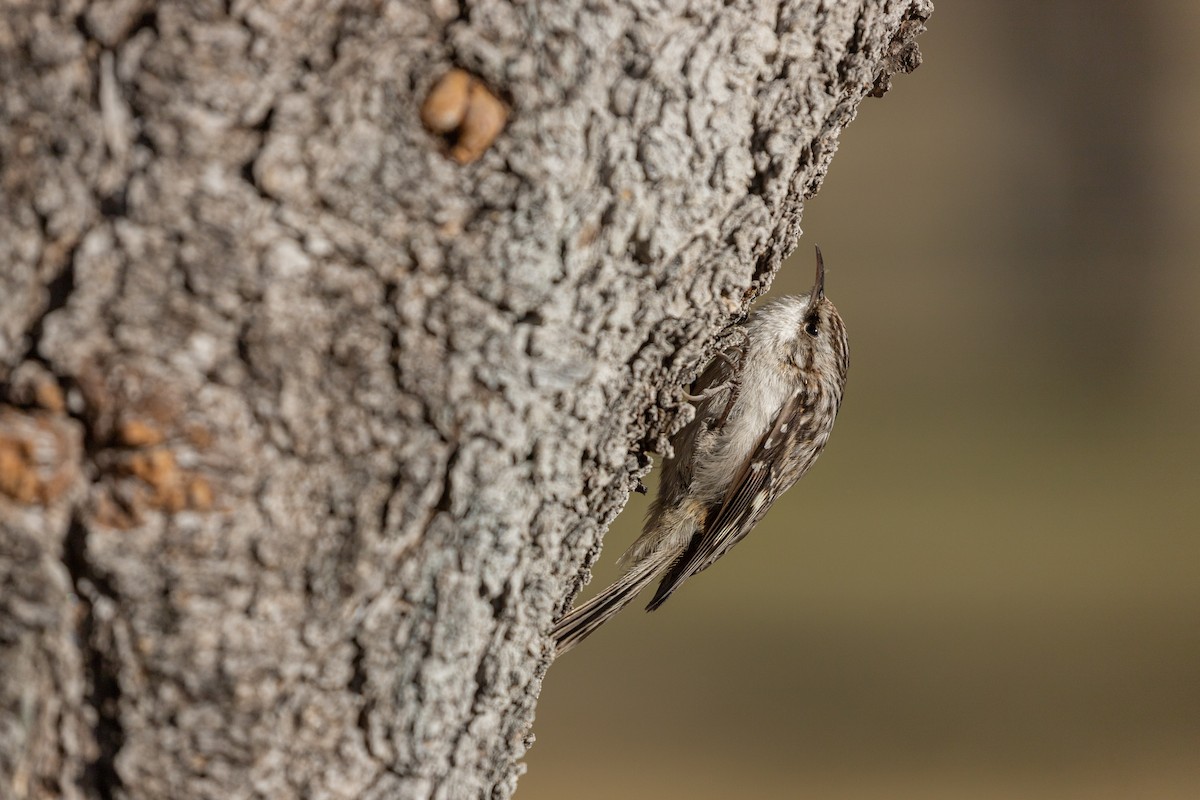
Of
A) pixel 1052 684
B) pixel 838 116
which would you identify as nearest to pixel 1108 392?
pixel 1052 684

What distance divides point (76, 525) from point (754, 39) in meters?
1.07

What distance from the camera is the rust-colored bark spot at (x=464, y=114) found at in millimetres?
1263

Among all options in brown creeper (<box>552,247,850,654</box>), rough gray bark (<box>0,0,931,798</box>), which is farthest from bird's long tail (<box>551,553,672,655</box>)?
rough gray bark (<box>0,0,931,798</box>)

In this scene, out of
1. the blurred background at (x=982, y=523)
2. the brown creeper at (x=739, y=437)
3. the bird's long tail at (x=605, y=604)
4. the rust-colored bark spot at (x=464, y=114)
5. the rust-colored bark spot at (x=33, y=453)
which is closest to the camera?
the rust-colored bark spot at (x=33, y=453)

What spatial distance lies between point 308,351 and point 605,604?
1401 mm

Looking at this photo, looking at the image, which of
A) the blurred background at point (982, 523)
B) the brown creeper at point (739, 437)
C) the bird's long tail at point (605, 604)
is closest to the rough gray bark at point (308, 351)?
the bird's long tail at point (605, 604)

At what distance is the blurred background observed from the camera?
601cm

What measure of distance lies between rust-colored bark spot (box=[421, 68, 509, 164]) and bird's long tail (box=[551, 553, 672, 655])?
1048 mm

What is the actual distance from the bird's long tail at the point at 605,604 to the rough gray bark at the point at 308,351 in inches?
29.3

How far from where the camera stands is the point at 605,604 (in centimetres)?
250

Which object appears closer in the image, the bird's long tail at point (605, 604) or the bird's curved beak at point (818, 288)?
the bird's long tail at point (605, 604)

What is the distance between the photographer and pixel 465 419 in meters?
1.36

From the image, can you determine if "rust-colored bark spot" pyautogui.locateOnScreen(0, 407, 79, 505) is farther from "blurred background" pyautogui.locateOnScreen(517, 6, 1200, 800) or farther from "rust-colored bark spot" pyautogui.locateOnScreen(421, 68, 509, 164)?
"blurred background" pyautogui.locateOnScreen(517, 6, 1200, 800)

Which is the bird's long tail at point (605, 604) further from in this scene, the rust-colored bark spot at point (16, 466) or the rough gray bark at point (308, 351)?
the rust-colored bark spot at point (16, 466)
